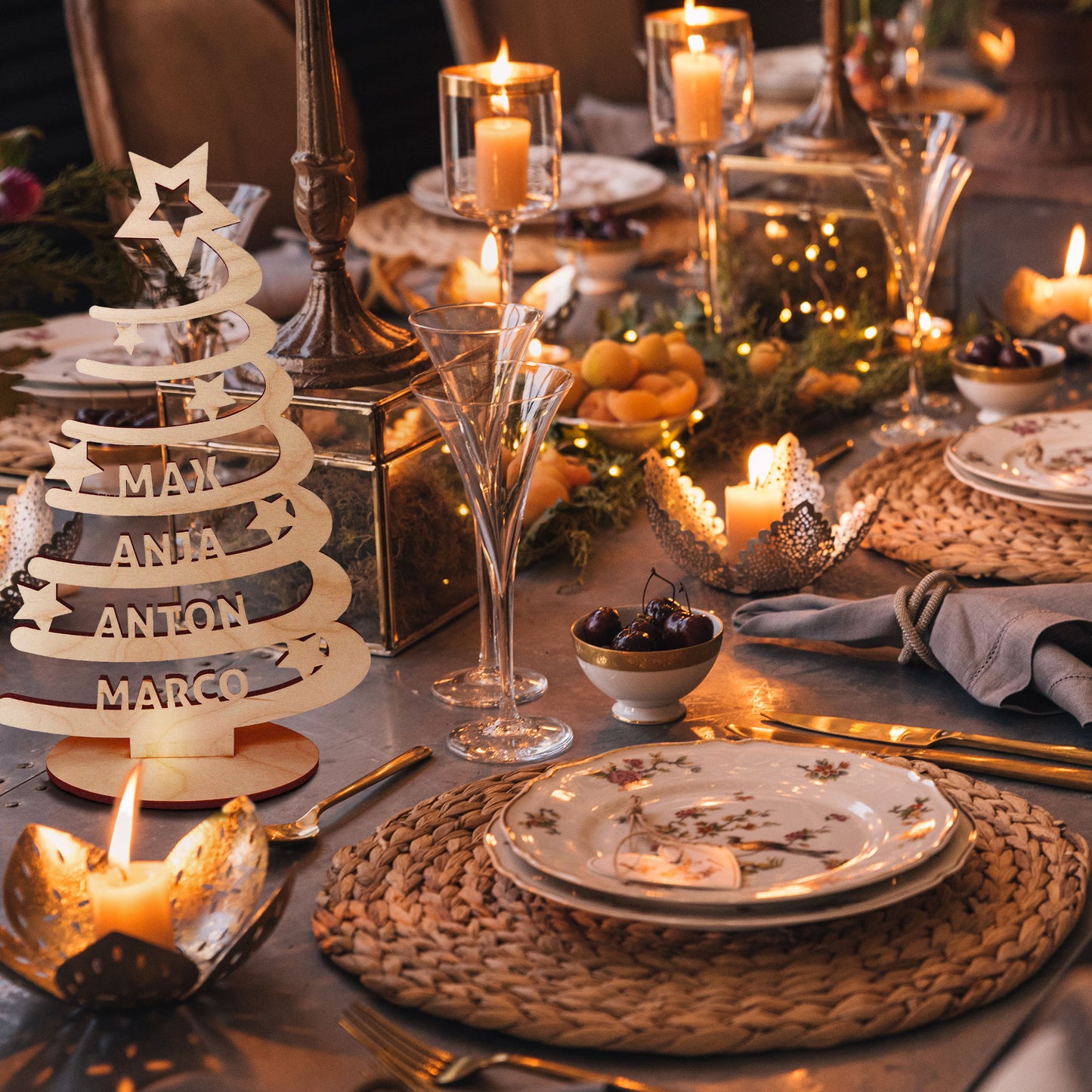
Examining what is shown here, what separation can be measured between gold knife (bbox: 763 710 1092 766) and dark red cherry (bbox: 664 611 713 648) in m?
0.08

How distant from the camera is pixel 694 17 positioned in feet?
5.73

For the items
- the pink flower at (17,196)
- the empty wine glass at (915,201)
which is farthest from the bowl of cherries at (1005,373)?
the pink flower at (17,196)

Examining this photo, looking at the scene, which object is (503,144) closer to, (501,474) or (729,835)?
(501,474)

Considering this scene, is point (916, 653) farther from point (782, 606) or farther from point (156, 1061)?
point (156, 1061)

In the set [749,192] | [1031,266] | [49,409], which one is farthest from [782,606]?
[1031,266]

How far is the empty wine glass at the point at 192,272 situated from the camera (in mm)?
1223

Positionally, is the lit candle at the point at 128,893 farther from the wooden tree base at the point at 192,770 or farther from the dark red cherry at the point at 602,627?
the dark red cherry at the point at 602,627

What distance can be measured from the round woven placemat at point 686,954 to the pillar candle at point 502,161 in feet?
2.68

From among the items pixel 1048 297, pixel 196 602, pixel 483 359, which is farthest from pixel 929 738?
pixel 1048 297

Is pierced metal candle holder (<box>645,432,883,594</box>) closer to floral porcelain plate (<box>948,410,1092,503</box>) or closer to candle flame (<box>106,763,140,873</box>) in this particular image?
floral porcelain plate (<box>948,410,1092,503</box>)

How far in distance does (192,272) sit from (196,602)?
48 cm

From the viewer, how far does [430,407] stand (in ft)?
2.89

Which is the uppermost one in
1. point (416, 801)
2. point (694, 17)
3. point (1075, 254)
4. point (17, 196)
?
point (694, 17)

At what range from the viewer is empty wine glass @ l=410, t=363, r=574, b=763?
2.92 ft
